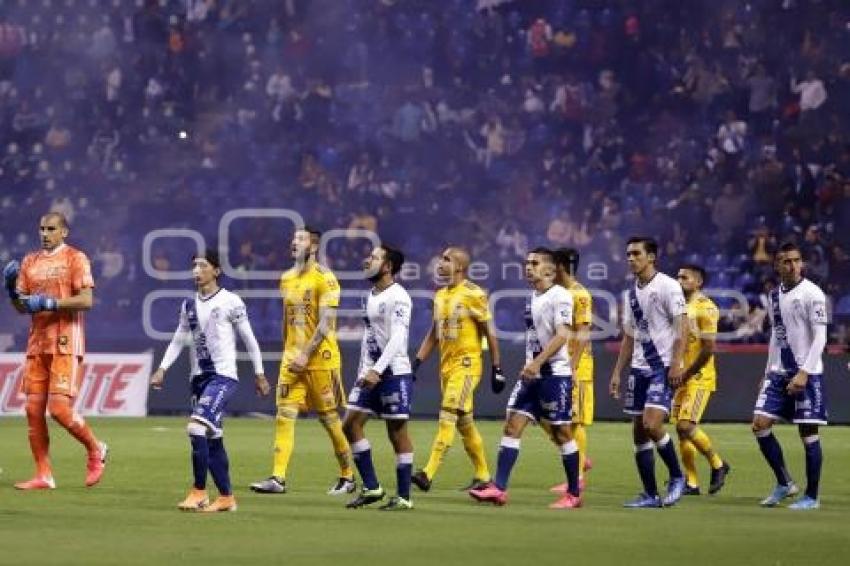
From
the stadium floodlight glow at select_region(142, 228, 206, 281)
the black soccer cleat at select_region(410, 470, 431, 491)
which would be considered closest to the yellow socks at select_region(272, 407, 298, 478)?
the black soccer cleat at select_region(410, 470, 431, 491)

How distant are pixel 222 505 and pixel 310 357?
2.85 m

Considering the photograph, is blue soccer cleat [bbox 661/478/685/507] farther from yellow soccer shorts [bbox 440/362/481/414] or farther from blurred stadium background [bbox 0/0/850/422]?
blurred stadium background [bbox 0/0/850/422]

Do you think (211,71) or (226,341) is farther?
(211,71)

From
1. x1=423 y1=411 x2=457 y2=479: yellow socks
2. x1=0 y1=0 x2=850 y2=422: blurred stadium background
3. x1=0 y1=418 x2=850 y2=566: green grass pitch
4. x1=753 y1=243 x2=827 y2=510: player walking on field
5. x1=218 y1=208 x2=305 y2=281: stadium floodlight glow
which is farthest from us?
x1=218 y1=208 x2=305 y2=281: stadium floodlight glow

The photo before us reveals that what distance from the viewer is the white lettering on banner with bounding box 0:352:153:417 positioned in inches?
1161

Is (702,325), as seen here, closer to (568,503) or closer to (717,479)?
(717,479)

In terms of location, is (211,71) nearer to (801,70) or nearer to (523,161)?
(523,161)

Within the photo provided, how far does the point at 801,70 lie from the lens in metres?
34.6

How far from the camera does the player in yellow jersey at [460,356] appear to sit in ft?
55.6

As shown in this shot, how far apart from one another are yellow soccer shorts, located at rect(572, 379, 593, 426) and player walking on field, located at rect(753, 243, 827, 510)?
2.24 metres

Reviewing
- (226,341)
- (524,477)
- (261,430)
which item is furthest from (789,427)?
(226,341)

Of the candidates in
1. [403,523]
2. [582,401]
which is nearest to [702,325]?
[582,401]

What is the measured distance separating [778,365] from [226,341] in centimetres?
476

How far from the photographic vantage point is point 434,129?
36031 mm
